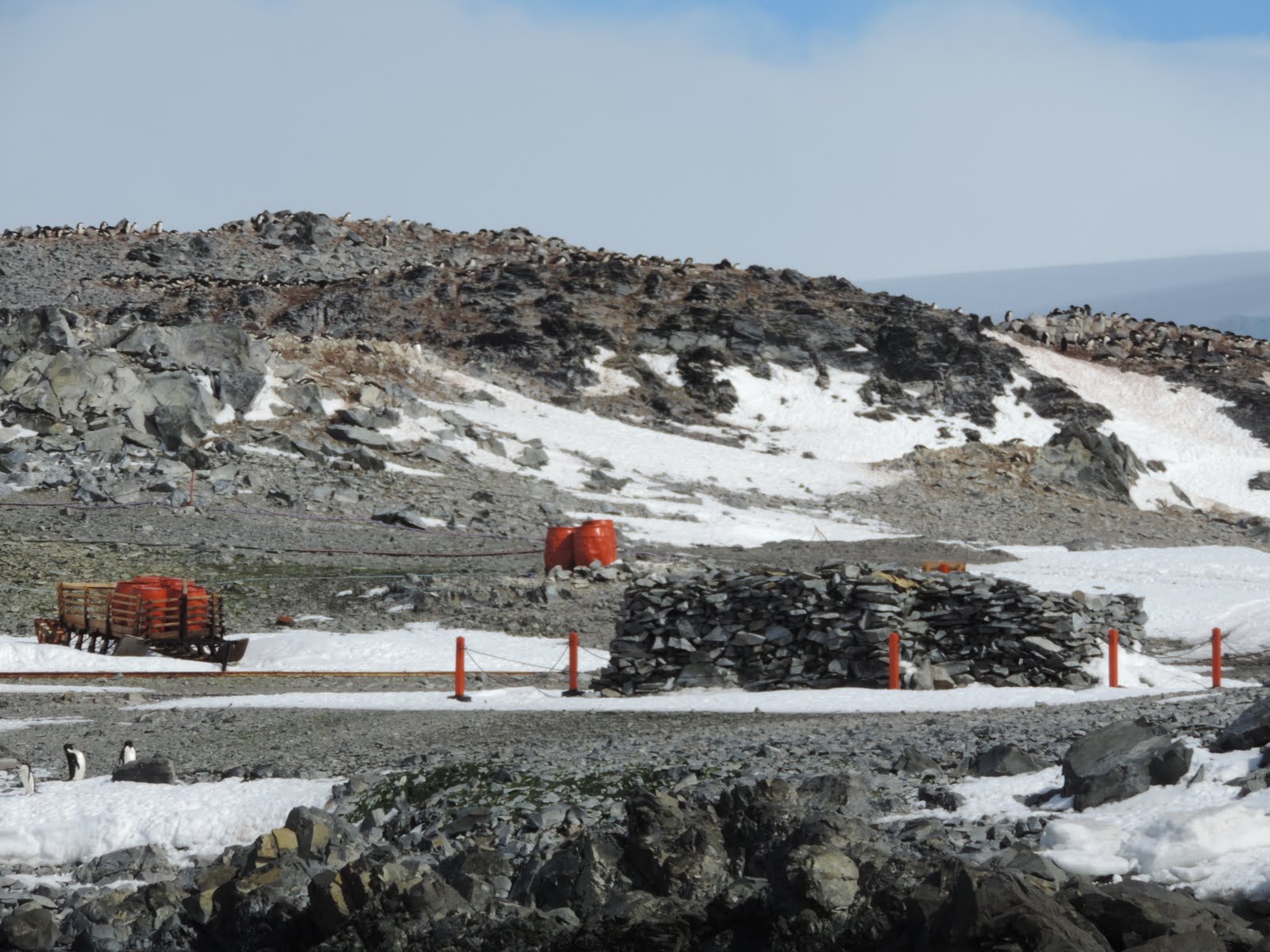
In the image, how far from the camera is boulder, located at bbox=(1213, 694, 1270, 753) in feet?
30.0

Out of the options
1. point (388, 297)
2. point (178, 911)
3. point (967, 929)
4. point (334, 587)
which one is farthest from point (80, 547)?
point (388, 297)

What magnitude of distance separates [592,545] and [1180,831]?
838 inches

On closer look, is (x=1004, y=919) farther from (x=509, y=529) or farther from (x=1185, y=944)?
(x=509, y=529)

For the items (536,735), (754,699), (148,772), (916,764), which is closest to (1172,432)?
(754,699)

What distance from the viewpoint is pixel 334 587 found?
27.1 metres

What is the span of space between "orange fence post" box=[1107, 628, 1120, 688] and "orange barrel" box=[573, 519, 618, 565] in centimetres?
1349

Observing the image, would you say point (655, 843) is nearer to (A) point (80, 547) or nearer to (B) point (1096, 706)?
(B) point (1096, 706)

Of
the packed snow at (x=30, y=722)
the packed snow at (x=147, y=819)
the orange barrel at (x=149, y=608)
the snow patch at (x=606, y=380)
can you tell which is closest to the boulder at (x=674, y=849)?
the packed snow at (x=147, y=819)

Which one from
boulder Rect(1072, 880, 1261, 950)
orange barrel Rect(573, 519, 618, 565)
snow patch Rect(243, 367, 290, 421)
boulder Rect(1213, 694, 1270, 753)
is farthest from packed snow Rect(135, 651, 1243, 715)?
snow patch Rect(243, 367, 290, 421)

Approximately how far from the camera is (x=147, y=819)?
10.9 meters

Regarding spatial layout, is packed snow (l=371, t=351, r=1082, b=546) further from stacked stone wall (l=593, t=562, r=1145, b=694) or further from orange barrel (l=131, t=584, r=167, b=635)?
stacked stone wall (l=593, t=562, r=1145, b=694)

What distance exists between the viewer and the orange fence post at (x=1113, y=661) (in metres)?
16.3

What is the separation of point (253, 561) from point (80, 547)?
150 inches

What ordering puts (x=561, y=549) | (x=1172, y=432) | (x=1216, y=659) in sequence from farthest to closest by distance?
(x=1172, y=432) → (x=561, y=549) → (x=1216, y=659)
